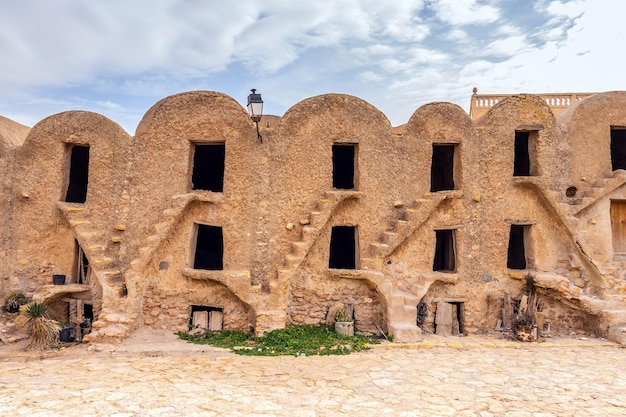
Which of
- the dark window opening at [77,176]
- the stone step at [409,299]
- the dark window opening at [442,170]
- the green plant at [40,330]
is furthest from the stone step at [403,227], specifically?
the dark window opening at [77,176]

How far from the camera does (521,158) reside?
13.9 meters

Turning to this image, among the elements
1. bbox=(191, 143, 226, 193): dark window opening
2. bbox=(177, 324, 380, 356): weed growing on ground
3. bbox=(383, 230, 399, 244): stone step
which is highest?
bbox=(191, 143, 226, 193): dark window opening

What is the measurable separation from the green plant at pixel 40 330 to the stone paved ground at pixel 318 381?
44 cm

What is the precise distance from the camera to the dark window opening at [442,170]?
45.7 ft

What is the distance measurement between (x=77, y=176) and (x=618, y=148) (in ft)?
61.8

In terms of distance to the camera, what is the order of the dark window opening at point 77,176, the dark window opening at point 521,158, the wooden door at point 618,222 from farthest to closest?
the dark window opening at point 521,158 → the dark window opening at point 77,176 → the wooden door at point 618,222

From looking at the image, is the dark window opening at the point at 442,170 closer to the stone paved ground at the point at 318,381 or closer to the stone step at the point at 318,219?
the stone step at the point at 318,219

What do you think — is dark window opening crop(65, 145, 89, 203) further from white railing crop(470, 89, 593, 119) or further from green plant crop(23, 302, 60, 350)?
white railing crop(470, 89, 593, 119)

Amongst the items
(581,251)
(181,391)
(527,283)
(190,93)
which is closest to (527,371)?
(527,283)

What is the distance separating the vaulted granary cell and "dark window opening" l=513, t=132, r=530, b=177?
2002 mm

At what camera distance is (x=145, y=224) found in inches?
439

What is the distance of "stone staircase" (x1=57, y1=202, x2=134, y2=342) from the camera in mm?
9898

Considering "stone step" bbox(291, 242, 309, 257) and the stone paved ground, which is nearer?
the stone paved ground

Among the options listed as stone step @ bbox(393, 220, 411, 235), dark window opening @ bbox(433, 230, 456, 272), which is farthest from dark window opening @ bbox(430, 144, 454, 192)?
stone step @ bbox(393, 220, 411, 235)
